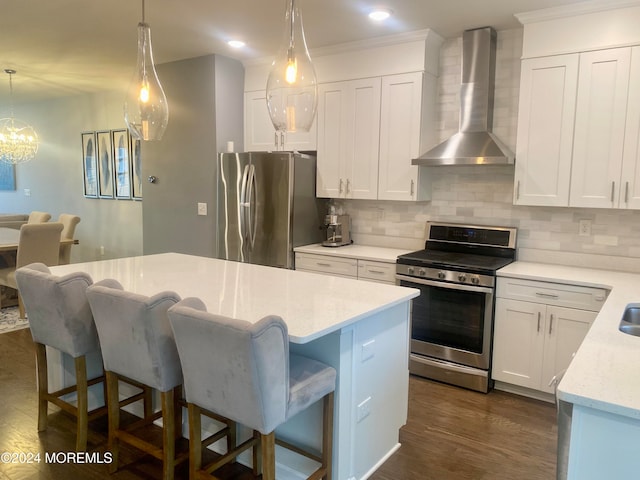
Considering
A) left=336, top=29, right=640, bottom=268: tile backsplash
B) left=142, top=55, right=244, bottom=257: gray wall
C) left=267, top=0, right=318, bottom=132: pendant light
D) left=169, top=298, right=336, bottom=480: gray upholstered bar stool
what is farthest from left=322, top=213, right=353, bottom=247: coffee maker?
left=169, top=298, right=336, bottom=480: gray upholstered bar stool

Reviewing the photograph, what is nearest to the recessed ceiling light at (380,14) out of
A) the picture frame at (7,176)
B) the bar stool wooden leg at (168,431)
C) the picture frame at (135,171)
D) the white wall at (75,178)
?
the bar stool wooden leg at (168,431)

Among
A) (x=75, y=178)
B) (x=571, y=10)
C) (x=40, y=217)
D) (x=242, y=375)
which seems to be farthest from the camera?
(x=75, y=178)

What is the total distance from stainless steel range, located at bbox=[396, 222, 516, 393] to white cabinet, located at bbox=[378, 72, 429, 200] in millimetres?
562

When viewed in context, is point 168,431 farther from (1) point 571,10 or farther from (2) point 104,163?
(2) point 104,163

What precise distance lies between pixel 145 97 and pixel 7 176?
7420 mm

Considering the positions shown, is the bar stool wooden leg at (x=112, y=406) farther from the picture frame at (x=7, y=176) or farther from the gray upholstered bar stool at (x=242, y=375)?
the picture frame at (x=7, y=176)

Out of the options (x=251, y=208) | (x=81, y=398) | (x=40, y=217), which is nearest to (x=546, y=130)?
(x=251, y=208)

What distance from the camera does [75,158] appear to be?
716 cm

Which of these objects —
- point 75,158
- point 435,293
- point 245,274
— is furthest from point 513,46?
point 75,158

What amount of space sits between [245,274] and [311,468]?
3.78 feet

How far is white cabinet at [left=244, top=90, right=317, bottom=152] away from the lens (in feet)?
14.5

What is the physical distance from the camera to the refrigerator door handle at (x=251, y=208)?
4.21 m

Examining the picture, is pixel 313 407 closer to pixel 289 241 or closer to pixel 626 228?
pixel 289 241

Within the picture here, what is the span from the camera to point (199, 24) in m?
3.59
